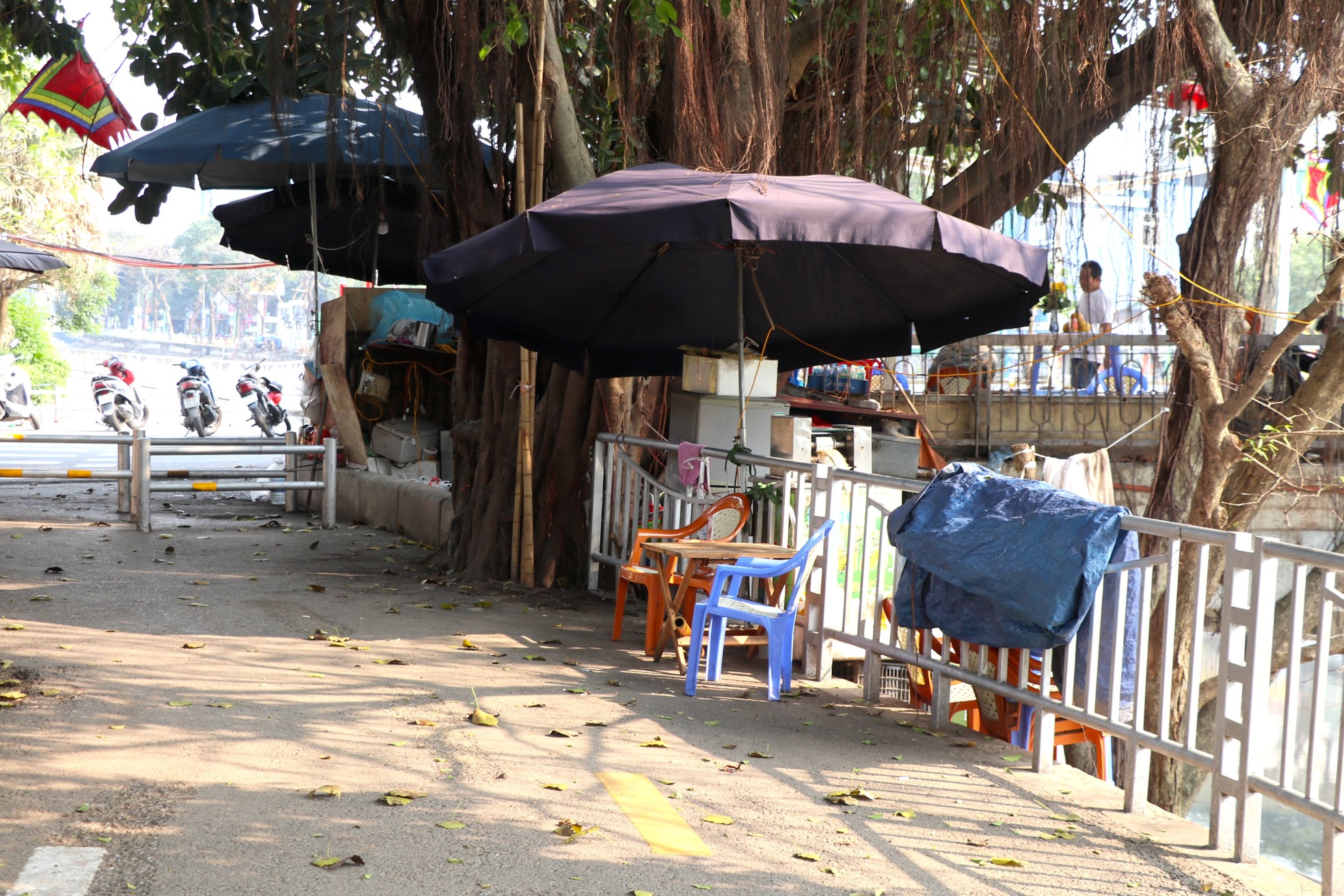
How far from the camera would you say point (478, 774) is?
13.4 ft

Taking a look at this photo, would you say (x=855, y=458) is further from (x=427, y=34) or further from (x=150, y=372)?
(x=150, y=372)

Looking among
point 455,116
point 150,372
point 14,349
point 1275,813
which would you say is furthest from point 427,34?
point 150,372

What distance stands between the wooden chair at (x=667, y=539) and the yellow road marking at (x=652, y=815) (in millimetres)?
1899

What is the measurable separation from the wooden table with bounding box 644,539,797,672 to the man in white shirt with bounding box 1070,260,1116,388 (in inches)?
161

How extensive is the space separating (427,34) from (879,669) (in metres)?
5.05

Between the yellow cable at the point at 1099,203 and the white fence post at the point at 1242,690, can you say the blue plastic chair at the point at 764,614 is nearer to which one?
the white fence post at the point at 1242,690

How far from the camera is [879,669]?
18.4ft

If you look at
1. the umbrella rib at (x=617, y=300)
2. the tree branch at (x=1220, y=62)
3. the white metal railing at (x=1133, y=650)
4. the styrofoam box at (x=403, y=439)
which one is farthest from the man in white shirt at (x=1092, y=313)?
the styrofoam box at (x=403, y=439)

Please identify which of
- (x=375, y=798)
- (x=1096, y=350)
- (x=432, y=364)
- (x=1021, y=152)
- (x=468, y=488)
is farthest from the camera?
(x=1096, y=350)

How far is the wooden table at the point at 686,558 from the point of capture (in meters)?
5.68

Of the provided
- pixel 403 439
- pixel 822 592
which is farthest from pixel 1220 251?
pixel 403 439

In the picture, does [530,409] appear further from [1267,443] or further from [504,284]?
[1267,443]

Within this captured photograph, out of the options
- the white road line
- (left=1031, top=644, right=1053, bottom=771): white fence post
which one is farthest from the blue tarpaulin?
the white road line

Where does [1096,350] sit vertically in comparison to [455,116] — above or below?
below
